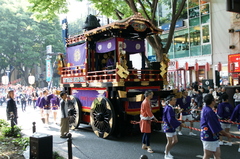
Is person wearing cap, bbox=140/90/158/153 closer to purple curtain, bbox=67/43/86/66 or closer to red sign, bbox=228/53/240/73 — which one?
purple curtain, bbox=67/43/86/66

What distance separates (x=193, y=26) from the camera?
2308 cm

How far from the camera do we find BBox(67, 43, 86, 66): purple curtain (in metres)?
10.4

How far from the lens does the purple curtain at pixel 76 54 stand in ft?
34.1

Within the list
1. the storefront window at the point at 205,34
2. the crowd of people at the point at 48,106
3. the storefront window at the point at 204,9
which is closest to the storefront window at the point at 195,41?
the storefront window at the point at 205,34

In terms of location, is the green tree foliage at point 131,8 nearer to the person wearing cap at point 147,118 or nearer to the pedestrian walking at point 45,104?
the pedestrian walking at point 45,104

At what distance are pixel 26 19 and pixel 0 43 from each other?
17.4 ft

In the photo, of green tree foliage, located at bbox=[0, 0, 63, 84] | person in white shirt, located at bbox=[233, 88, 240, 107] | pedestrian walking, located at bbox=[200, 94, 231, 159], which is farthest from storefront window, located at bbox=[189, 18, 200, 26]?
green tree foliage, located at bbox=[0, 0, 63, 84]

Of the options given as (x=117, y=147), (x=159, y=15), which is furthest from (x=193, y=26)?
(x=117, y=147)

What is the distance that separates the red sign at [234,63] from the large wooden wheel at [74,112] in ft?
41.6

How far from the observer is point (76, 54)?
10945 mm

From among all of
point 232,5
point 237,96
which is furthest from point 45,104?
point 232,5

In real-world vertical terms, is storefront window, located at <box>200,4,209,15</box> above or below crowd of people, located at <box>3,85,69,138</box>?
above

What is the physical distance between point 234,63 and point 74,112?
13478mm

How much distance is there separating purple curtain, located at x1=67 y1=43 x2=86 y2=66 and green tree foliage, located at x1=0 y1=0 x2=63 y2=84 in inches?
1029
